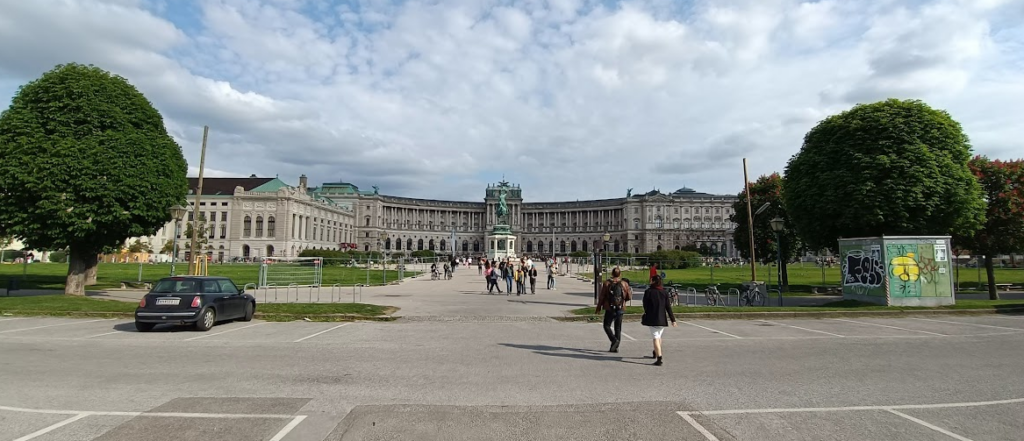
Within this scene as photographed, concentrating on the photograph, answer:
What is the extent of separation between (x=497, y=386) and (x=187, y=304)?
33.6 ft

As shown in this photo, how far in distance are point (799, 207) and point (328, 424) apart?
3113cm

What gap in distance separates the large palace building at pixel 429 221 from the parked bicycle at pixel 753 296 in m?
103

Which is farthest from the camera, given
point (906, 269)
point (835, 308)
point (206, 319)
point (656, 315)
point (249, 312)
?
point (906, 269)

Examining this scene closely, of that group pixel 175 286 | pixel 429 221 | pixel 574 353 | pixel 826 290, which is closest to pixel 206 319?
pixel 175 286

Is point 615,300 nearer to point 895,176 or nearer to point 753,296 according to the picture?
point 753,296

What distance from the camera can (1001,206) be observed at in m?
29.6

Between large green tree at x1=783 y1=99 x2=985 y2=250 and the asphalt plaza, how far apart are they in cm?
1287

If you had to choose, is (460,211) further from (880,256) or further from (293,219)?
(880,256)

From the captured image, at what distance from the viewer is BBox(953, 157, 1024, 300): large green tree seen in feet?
95.9

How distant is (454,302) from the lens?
24.1 m

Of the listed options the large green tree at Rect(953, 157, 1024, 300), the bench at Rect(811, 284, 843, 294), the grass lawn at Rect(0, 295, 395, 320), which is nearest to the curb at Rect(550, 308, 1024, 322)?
the grass lawn at Rect(0, 295, 395, 320)

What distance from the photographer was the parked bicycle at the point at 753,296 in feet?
74.5

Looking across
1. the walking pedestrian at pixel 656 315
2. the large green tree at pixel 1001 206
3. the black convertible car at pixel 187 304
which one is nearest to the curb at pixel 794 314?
the walking pedestrian at pixel 656 315

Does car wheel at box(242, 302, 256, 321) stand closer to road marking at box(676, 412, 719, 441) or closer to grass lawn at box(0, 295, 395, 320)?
grass lawn at box(0, 295, 395, 320)
